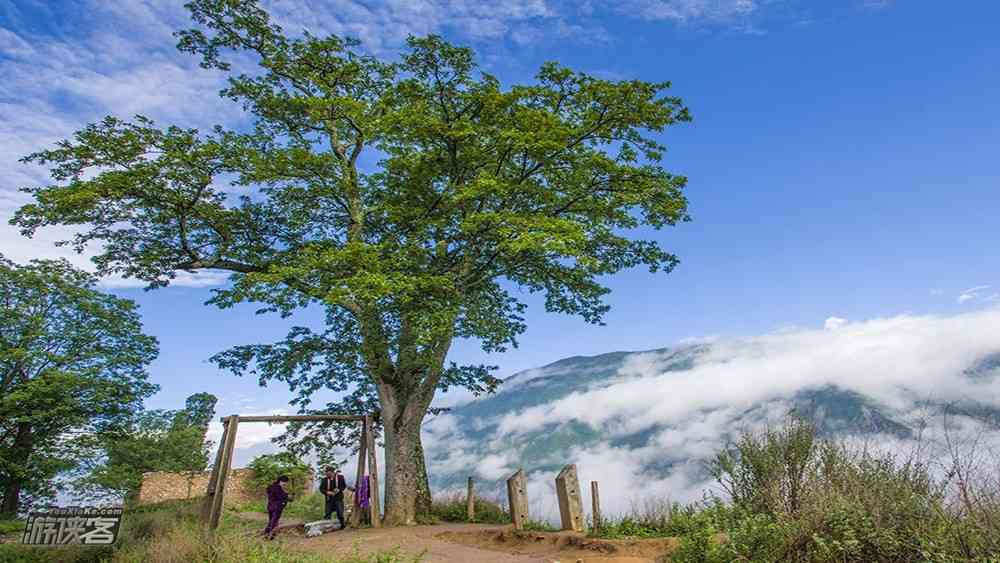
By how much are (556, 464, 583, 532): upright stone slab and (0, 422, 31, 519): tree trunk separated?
29455mm

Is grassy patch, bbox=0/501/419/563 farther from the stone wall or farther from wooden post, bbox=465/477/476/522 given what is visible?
the stone wall

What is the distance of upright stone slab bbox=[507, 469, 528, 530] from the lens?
1465 centimetres

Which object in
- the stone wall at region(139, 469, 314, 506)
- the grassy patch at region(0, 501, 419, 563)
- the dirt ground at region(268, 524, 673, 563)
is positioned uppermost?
the stone wall at region(139, 469, 314, 506)

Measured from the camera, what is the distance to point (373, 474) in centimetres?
1783

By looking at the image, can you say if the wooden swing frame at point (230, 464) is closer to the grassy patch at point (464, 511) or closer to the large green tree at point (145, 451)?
the grassy patch at point (464, 511)

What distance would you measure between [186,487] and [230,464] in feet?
68.8

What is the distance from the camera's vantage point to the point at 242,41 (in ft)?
67.2

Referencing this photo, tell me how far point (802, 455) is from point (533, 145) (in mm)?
10167

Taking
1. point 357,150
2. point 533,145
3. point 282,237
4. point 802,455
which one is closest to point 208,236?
point 282,237

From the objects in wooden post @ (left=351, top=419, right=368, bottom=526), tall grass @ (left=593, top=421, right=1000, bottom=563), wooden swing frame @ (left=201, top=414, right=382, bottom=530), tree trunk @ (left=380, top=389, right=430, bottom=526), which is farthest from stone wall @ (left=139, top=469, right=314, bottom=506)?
tall grass @ (left=593, top=421, right=1000, bottom=563)

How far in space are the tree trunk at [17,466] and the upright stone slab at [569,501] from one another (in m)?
29.5

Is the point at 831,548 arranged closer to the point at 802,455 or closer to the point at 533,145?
the point at 802,455

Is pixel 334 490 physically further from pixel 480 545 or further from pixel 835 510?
pixel 835 510

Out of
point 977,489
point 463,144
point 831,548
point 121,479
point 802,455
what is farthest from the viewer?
point 121,479
